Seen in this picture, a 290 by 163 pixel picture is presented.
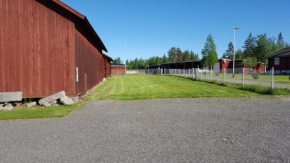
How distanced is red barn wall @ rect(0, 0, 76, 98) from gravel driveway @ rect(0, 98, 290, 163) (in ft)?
9.87

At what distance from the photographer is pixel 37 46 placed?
8312mm

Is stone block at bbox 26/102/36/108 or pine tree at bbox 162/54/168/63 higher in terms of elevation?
pine tree at bbox 162/54/168/63

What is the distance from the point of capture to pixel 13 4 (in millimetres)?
8164

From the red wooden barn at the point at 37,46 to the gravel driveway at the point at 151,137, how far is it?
2974mm

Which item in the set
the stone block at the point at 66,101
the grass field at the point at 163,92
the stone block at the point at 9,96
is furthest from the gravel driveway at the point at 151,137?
the grass field at the point at 163,92

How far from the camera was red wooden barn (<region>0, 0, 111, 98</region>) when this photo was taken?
8.17 metres

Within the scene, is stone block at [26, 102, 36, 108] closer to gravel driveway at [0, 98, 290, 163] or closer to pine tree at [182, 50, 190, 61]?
gravel driveway at [0, 98, 290, 163]

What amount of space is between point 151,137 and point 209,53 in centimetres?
5386

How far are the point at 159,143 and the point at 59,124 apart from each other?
289 centimetres

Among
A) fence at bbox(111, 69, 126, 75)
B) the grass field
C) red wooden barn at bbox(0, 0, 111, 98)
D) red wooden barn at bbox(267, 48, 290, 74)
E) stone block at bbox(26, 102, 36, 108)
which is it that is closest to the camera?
stone block at bbox(26, 102, 36, 108)

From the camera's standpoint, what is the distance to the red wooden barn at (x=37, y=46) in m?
8.17

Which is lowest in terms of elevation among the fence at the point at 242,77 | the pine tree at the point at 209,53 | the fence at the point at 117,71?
the fence at the point at 242,77

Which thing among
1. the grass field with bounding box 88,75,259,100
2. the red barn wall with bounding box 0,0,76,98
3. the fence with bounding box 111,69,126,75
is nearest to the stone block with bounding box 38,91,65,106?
the red barn wall with bounding box 0,0,76,98

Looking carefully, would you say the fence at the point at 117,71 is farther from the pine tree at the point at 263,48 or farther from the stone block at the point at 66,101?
the pine tree at the point at 263,48
